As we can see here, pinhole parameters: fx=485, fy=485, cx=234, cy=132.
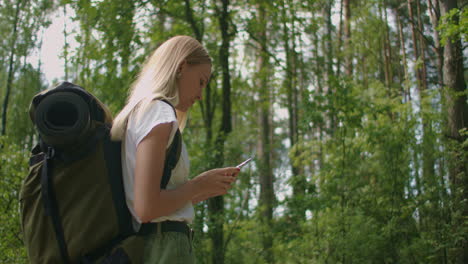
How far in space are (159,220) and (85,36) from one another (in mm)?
9068

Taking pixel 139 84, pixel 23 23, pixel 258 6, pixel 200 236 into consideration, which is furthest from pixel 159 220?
pixel 23 23

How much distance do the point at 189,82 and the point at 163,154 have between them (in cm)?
38

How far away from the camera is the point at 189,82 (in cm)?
181

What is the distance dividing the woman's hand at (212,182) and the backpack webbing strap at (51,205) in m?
0.45

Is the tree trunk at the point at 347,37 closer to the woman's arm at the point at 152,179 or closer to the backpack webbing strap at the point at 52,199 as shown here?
the woman's arm at the point at 152,179

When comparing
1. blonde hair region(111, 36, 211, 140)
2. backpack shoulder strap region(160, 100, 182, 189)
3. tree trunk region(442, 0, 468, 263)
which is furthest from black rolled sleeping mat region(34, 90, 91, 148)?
tree trunk region(442, 0, 468, 263)

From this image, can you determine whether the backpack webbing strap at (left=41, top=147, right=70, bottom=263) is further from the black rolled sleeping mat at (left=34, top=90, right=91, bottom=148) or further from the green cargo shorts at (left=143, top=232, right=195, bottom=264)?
the green cargo shorts at (left=143, top=232, right=195, bottom=264)

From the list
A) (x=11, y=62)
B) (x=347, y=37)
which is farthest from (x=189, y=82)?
(x=11, y=62)

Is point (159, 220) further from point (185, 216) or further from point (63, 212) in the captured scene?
point (63, 212)

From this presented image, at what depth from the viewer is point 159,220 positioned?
1.63 m

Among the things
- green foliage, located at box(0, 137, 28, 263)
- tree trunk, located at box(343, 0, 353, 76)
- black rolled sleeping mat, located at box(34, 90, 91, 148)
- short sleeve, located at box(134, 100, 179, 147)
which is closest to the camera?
black rolled sleeping mat, located at box(34, 90, 91, 148)

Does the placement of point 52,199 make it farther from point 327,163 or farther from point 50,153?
point 327,163

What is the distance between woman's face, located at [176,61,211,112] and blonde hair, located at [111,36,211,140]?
0.9 inches

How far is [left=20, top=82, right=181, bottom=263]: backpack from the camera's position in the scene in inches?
58.2
